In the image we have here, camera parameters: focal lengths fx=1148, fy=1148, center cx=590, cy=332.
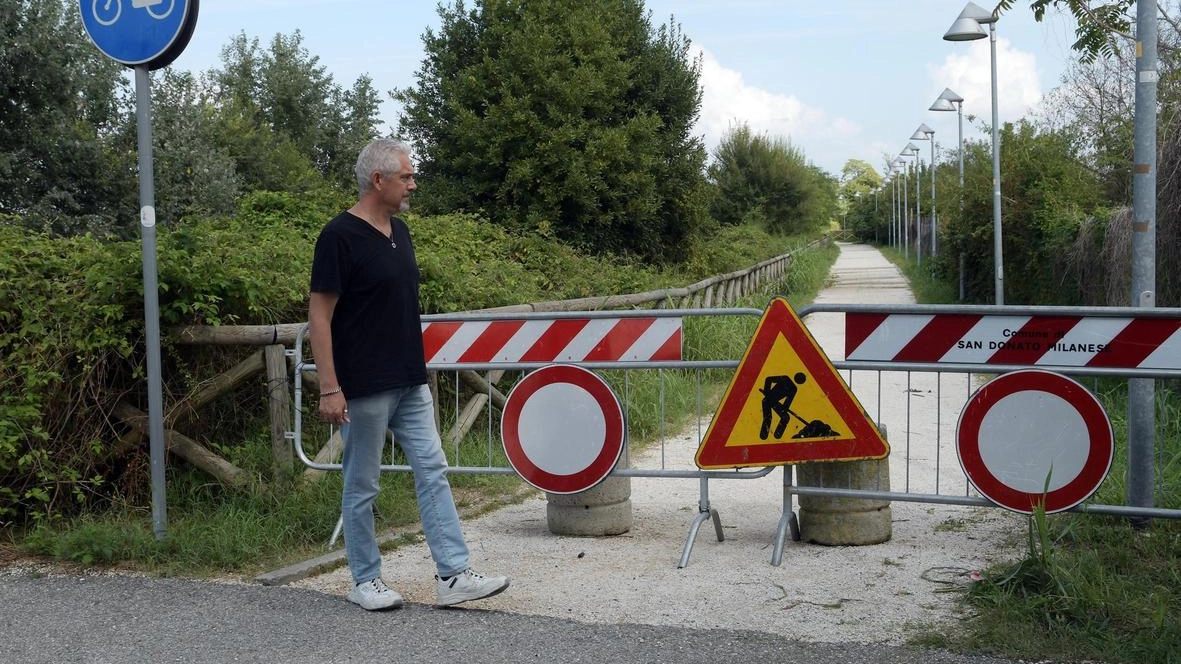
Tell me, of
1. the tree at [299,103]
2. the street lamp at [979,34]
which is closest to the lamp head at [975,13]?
the street lamp at [979,34]

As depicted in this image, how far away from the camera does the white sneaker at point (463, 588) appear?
4.78 meters

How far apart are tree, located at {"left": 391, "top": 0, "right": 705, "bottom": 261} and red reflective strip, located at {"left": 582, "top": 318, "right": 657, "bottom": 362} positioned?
9051mm

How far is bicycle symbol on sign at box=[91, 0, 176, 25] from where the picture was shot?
552 centimetres

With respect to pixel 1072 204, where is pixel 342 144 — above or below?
above

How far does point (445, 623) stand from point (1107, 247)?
33.3ft

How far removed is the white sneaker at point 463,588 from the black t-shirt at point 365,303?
0.84 metres

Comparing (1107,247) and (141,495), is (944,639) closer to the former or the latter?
(141,495)

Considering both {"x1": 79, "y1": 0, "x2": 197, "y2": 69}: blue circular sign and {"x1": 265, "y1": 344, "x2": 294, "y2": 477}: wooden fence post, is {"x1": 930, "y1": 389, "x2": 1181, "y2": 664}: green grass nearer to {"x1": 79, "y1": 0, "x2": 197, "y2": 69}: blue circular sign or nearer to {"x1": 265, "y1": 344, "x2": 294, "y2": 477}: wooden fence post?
{"x1": 265, "y1": 344, "x2": 294, "y2": 477}: wooden fence post

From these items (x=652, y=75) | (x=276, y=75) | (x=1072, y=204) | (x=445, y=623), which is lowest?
(x=445, y=623)

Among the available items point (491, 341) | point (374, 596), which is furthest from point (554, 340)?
point (374, 596)

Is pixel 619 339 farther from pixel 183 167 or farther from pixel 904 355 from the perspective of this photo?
pixel 183 167

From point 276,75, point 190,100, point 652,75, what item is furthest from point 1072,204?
point 276,75

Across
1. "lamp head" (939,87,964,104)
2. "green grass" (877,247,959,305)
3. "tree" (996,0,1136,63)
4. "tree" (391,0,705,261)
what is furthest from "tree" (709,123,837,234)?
"tree" (996,0,1136,63)

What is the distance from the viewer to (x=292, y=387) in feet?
22.9
